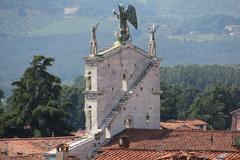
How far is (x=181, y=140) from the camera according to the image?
56.0 m

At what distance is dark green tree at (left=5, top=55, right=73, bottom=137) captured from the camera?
258 feet

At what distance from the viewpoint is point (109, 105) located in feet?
200

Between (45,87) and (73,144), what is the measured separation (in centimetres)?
2552

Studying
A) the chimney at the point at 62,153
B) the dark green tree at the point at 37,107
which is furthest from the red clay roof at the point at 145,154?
the dark green tree at the point at 37,107

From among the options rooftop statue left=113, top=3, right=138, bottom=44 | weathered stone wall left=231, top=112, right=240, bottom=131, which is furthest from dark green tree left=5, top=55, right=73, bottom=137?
weathered stone wall left=231, top=112, right=240, bottom=131

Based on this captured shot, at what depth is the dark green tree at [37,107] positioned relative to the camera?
78.6m

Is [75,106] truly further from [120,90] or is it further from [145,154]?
[145,154]

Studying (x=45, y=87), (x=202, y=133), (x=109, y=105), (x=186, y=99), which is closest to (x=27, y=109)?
(x=45, y=87)

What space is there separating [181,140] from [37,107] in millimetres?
26110

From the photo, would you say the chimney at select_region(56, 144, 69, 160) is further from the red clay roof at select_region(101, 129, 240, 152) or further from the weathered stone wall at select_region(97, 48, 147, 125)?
the weathered stone wall at select_region(97, 48, 147, 125)

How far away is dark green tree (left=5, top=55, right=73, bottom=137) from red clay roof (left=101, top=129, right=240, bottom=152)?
2000 centimetres

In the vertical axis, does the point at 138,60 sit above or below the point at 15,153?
above

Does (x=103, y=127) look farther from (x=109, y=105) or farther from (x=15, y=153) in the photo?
(x=15, y=153)

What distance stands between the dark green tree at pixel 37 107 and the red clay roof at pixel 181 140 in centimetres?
2000
